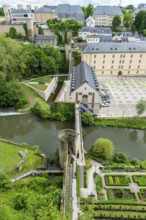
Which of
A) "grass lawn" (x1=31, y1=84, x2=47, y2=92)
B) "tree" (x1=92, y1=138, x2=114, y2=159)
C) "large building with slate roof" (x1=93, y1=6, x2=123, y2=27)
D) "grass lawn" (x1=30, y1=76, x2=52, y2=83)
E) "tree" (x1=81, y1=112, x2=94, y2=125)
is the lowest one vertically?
"tree" (x1=92, y1=138, x2=114, y2=159)

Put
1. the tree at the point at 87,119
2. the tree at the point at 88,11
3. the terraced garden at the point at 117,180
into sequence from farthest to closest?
the tree at the point at 88,11 < the tree at the point at 87,119 < the terraced garden at the point at 117,180

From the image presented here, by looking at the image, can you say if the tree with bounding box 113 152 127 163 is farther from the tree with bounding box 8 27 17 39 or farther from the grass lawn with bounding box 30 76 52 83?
the tree with bounding box 8 27 17 39

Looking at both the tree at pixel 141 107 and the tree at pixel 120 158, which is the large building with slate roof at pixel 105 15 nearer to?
the tree at pixel 141 107

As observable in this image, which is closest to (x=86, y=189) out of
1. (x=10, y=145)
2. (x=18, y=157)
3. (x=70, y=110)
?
(x=18, y=157)

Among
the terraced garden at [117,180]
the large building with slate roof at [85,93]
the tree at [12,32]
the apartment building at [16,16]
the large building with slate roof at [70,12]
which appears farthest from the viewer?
the large building with slate roof at [70,12]

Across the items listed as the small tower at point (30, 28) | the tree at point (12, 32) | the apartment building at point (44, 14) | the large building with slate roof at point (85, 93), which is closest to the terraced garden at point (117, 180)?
the large building with slate roof at point (85, 93)

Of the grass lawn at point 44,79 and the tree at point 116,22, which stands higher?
the tree at point 116,22

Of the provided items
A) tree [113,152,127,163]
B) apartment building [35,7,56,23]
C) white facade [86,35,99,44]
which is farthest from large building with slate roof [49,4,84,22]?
tree [113,152,127,163]

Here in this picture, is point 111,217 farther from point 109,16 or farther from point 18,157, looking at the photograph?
point 109,16
